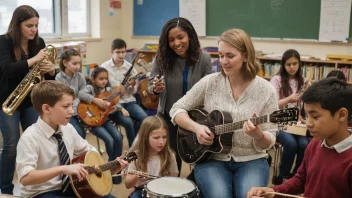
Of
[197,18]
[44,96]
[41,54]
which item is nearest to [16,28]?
[41,54]

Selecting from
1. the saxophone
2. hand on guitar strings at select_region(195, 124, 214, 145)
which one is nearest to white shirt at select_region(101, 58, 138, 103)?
the saxophone

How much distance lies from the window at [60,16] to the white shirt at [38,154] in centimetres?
370

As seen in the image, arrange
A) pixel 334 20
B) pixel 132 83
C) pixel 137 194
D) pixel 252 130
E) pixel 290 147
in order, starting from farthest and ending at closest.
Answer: pixel 334 20 → pixel 132 83 → pixel 290 147 → pixel 137 194 → pixel 252 130

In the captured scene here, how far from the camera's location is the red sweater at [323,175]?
178 cm

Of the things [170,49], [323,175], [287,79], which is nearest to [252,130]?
[323,175]

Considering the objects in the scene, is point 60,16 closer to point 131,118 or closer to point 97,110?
point 131,118

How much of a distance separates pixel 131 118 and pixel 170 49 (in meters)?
1.78

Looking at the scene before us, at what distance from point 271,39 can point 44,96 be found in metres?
Result: 4.24

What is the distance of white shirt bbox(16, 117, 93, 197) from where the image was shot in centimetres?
226

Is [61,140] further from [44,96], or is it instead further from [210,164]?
[210,164]

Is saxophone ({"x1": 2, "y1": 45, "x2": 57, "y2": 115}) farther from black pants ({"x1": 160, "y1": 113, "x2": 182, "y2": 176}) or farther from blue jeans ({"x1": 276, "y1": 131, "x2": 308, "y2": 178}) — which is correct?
blue jeans ({"x1": 276, "y1": 131, "x2": 308, "y2": 178})

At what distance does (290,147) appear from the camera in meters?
3.95

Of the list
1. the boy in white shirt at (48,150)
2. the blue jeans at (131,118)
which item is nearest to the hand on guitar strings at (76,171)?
the boy in white shirt at (48,150)

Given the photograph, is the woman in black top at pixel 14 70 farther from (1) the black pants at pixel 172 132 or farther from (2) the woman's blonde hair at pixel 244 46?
(2) the woman's blonde hair at pixel 244 46
